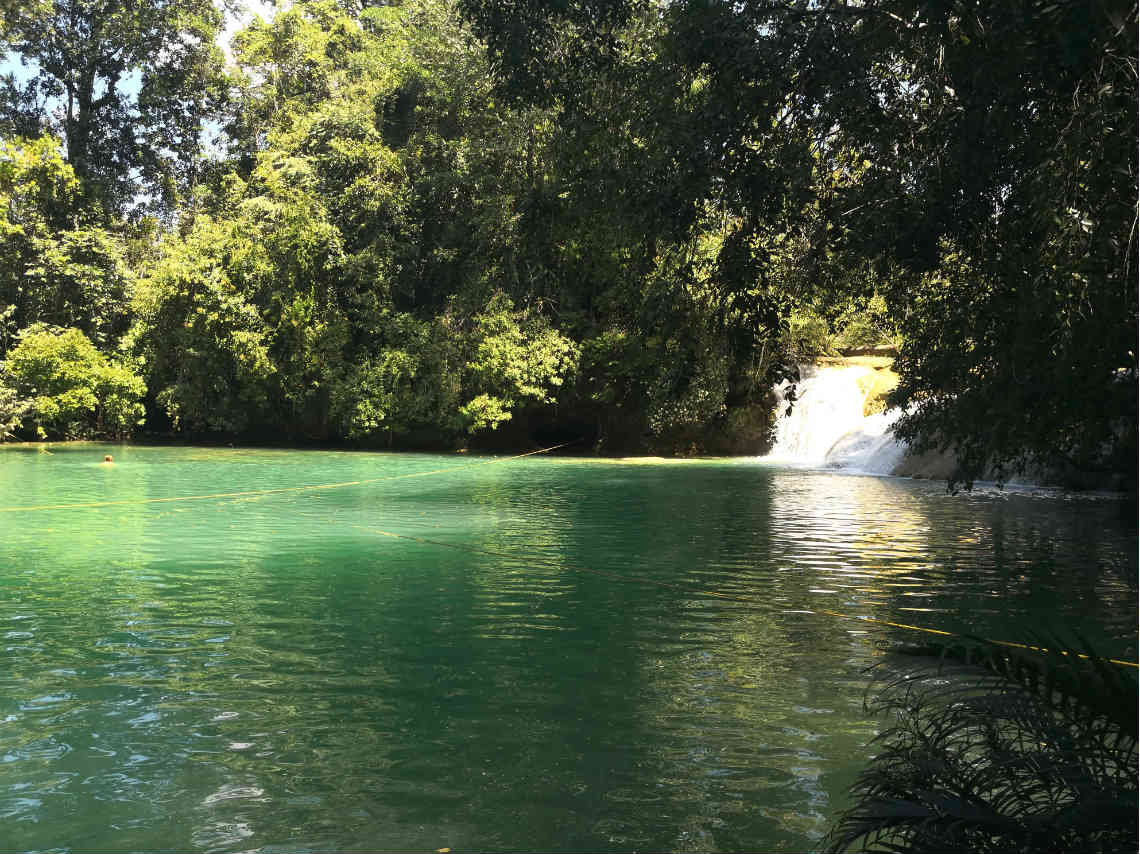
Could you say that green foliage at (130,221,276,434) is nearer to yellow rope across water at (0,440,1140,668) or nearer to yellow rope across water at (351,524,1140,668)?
yellow rope across water at (0,440,1140,668)

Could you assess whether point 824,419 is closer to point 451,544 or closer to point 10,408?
point 451,544

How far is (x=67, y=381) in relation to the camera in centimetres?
3544

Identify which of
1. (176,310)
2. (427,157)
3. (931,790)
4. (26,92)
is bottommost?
(931,790)

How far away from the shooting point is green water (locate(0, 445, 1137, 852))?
432 cm

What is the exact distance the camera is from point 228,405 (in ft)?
119

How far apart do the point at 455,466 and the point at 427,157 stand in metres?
11.5

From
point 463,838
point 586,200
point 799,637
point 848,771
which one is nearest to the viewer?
point 463,838

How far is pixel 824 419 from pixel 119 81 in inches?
1250

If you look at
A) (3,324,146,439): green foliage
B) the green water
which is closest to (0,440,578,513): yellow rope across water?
the green water

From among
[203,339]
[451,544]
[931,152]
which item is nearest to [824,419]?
[203,339]

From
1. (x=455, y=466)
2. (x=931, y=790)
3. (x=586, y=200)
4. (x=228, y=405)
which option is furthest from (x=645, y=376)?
(x=931, y=790)

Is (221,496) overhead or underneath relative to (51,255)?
underneath

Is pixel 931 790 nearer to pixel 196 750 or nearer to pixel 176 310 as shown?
pixel 196 750

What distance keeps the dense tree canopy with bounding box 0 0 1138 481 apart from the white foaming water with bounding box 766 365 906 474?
35.7 inches
